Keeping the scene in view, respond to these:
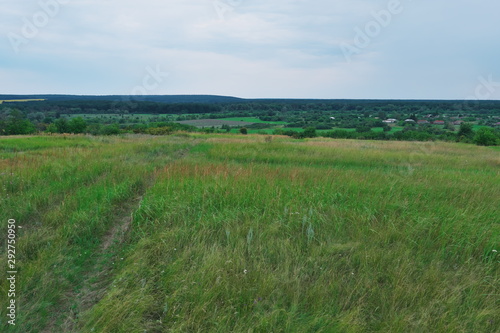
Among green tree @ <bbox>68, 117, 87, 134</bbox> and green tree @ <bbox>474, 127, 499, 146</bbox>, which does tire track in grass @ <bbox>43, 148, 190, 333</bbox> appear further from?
green tree @ <bbox>68, 117, 87, 134</bbox>

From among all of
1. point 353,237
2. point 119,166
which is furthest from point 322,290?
point 119,166

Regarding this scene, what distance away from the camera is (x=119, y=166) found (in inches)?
344

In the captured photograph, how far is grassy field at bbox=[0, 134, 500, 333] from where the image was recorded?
2.75 m

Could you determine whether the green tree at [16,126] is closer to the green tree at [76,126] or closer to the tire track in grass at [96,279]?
the green tree at [76,126]

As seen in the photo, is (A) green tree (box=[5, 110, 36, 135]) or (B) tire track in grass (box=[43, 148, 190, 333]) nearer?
(B) tire track in grass (box=[43, 148, 190, 333])

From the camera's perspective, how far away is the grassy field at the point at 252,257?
108 inches

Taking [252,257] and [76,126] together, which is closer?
[252,257]

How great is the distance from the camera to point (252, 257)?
3.62 meters

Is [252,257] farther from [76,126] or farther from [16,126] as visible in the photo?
[16,126]

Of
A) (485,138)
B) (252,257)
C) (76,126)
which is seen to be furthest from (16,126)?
(485,138)

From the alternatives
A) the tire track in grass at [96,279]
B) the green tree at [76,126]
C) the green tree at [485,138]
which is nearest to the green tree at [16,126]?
the green tree at [76,126]

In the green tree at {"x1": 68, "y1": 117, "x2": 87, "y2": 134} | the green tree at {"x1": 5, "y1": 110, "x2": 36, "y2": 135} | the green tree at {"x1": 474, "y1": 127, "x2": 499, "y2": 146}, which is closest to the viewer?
the green tree at {"x1": 474, "y1": 127, "x2": 499, "y2": 146}

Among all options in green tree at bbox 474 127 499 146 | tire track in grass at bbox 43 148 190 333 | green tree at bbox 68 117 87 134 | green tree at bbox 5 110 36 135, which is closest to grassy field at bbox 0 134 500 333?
tire track in grass at bbox 43 148 190 333

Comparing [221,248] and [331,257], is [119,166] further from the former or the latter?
[331,257]
